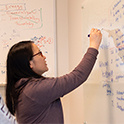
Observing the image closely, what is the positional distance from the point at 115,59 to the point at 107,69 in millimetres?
96

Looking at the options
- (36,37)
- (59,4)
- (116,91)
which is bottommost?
(116,91)

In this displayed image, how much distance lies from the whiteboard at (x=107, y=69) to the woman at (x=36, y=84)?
0.32 feet

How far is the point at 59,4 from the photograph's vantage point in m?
1.76

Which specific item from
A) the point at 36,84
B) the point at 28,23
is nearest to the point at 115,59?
the point at 36,84

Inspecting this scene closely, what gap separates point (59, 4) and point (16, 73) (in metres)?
1.08

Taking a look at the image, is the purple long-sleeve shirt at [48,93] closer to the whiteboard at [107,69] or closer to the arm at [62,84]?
the arm at [62,84]

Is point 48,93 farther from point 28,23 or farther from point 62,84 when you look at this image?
point 28,23

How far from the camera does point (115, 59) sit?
893 millimetres

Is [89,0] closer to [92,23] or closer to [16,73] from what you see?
[92,23]

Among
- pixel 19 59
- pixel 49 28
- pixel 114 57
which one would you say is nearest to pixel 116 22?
pixel 114 57

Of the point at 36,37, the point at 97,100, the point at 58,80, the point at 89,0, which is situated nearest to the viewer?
the point at 58,80

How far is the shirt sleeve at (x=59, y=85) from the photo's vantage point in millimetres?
799

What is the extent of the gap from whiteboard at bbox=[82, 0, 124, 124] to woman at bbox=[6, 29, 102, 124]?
99 mm

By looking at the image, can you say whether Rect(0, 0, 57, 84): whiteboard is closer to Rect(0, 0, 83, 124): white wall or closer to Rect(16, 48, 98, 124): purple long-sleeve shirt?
Rect(0, 0, 83, 124): white wall
